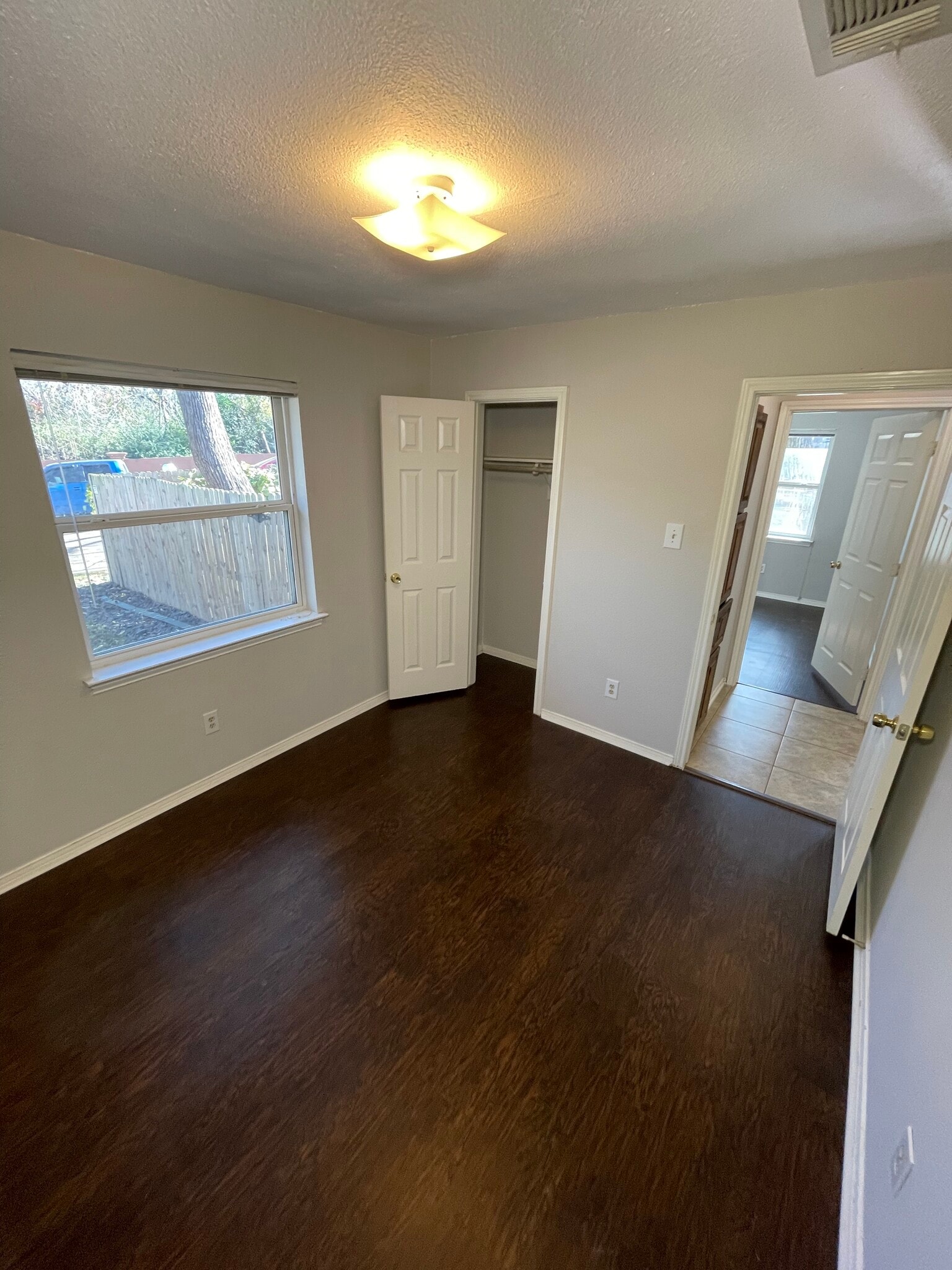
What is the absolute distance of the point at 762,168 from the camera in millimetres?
1142

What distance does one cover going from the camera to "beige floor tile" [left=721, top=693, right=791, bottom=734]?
11.1ft

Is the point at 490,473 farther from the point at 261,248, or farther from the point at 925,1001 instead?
the point at 925,1001

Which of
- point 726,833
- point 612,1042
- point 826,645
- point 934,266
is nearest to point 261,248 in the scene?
point 934,266

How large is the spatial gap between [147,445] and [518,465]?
7.64 feet

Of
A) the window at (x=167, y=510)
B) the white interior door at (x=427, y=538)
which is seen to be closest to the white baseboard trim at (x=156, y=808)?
the white interior door at (x=427, y=538)

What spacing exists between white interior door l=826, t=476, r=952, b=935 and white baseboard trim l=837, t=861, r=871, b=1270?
120 mm

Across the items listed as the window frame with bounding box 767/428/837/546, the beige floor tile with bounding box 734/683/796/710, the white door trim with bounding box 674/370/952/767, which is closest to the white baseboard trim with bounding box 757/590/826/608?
the window frame with bounding box 767/428/837/546

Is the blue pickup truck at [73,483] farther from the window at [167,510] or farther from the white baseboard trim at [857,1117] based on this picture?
the white baseboard trim at [857,1117]

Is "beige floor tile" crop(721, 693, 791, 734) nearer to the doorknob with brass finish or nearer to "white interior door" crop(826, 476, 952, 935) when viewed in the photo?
"white interior door" crop(826, 476, 952, 935)

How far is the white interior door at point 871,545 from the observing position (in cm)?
315

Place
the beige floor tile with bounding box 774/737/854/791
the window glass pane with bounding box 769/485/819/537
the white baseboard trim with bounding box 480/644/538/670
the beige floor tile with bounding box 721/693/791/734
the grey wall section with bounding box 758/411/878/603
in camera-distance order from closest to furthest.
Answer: the beige floor tile with bounding box 774/737/854/791 → the beige floor tile with bounding box 721/693/791/734 → the white baseboard trim with bounding box 480/644/538/670 → the grey wall section with bounding box 758/411/878/603 → the window glass pane with bounding box 769/485/819/537

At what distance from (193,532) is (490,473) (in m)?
2.24

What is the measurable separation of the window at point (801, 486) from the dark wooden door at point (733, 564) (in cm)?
331

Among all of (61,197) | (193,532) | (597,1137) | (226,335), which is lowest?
(597,1137)
